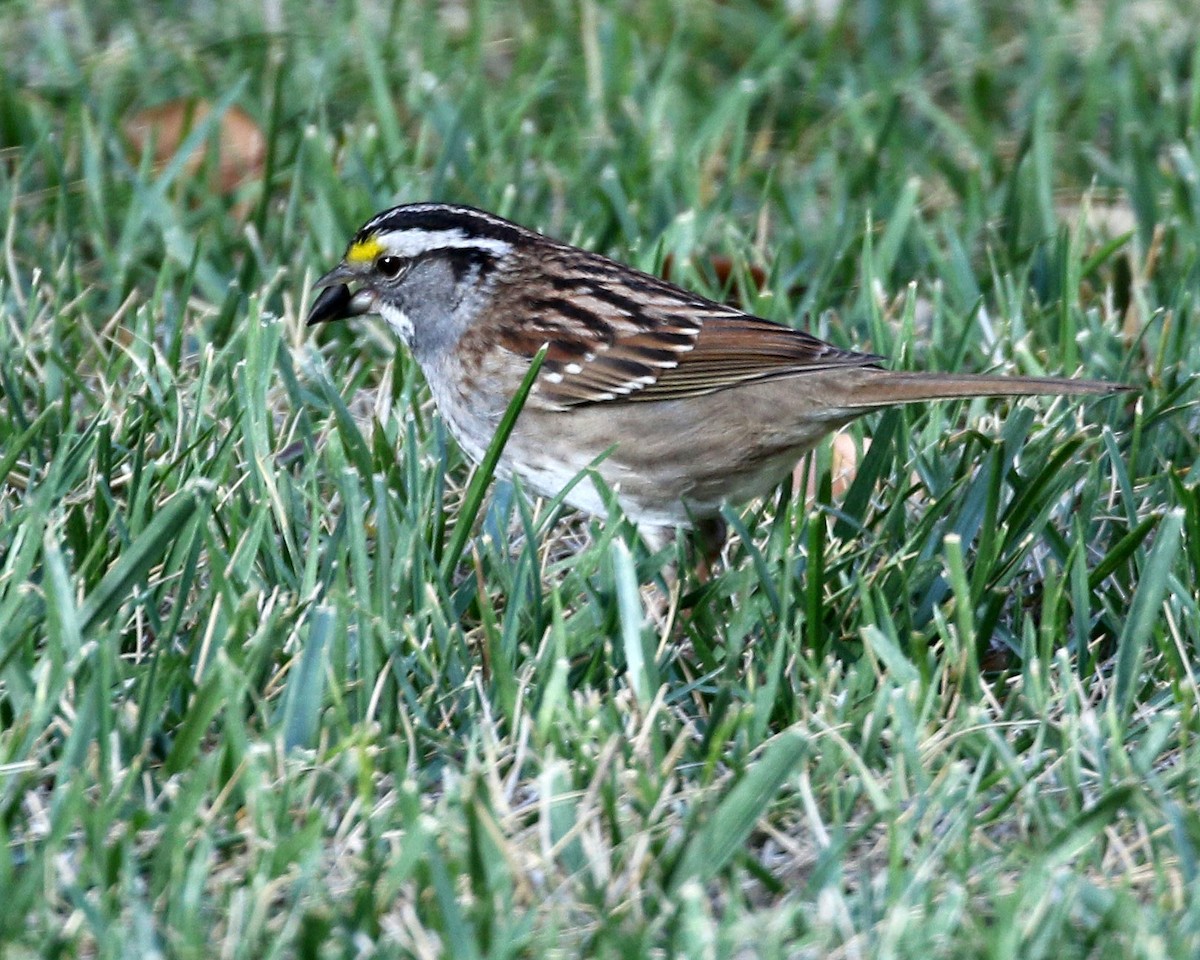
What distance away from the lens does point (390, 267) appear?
490 cm

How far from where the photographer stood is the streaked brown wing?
4.46m

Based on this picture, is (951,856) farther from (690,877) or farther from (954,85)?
(954,85)

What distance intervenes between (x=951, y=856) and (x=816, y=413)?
1.42m

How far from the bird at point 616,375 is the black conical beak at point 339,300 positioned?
12 centimetres

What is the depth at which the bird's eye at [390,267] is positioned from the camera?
4.87m

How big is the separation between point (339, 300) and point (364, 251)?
15 cm

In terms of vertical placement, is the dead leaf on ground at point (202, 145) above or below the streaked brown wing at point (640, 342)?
above

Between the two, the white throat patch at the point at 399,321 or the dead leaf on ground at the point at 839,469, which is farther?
the white throat patch at the point at 399,321

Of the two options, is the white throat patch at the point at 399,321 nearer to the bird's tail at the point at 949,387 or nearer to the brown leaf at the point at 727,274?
the brown leaf at the point at 727,274

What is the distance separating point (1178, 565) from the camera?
13.5 feet

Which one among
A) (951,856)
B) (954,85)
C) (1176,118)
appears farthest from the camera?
(954,85)

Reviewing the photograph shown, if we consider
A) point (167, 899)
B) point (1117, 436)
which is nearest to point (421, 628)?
point (167, 899)

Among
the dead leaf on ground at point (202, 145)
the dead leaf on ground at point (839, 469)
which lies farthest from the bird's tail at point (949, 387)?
the dead leaf on ground at point (202, 145)

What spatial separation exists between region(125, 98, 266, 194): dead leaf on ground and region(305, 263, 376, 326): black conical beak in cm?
137
